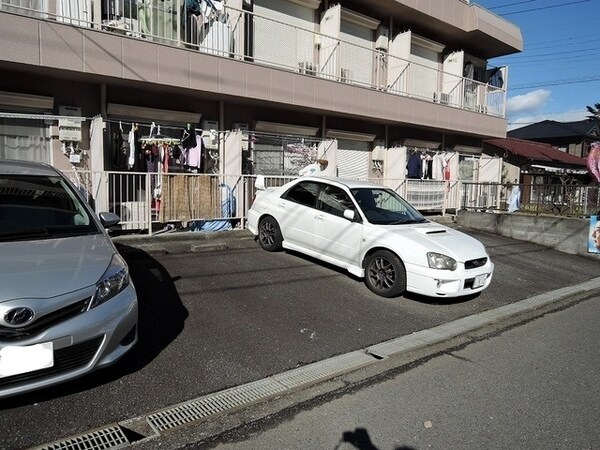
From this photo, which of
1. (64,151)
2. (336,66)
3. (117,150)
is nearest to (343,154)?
(336,66)

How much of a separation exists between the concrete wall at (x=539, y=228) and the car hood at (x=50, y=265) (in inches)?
473

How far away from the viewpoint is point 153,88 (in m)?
9.12

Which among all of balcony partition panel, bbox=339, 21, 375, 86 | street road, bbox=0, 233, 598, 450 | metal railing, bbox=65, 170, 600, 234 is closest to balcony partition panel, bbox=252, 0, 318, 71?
balcony partition panel, bbox=339, 21, 375, 86

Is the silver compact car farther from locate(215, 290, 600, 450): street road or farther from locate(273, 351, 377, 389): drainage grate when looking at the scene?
locate(273, 351, 377, 389): drainage grate

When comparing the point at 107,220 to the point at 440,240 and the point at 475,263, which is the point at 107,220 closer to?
the point at 440,240

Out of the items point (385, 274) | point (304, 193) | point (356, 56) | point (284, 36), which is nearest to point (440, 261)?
point (385, 274)

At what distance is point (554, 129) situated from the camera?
37.4 m

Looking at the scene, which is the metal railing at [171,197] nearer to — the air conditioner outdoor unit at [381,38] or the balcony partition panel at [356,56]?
the balcony partition panel at [356,56]

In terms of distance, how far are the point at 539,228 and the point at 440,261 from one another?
327 inches

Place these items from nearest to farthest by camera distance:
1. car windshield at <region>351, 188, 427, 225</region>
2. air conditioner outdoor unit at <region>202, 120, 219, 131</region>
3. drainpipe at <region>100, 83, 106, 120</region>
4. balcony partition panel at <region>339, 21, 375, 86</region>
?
1. car windshield at <region>351, 188, 427, 225</region>
2. drainpipe at <region>100, 83, 106, 120</region>
3. air conditioner outdoor unit at <region>202, 120, 219, 131</region>
4. balcony partition panel at <region>339, 21, 375, 86</region>

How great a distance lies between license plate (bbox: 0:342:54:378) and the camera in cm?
272

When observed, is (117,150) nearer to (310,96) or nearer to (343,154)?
(310,96)

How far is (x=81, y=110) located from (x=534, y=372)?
338 inches

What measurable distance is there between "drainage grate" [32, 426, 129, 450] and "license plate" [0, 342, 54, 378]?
0.48 meters
